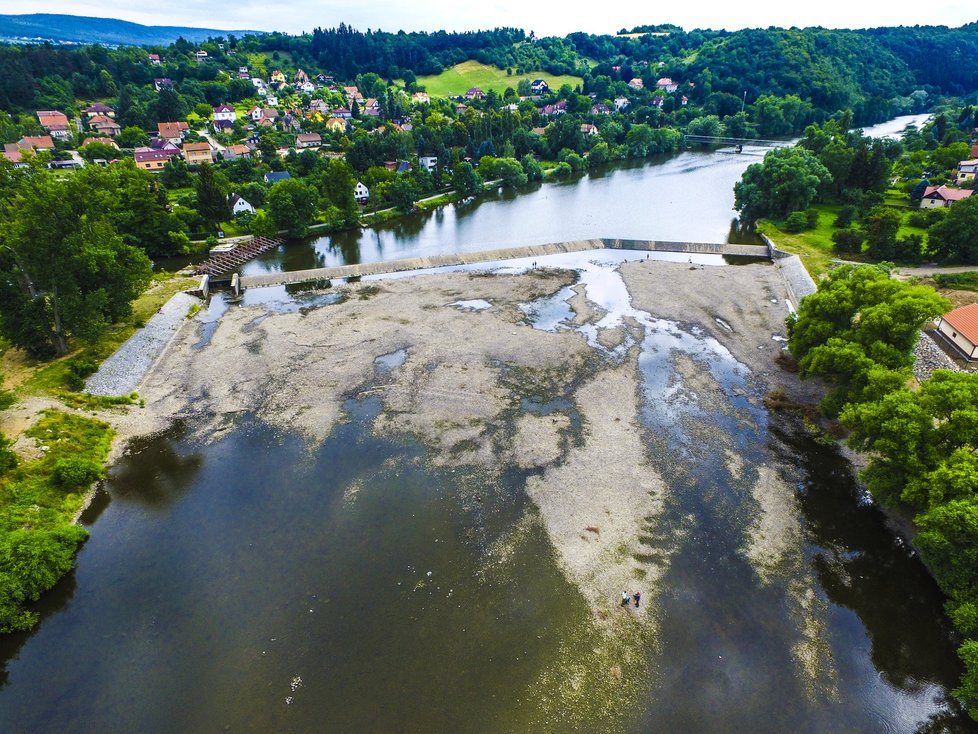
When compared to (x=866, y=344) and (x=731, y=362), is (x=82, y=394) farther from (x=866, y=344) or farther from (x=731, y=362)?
(x=866, y=344)

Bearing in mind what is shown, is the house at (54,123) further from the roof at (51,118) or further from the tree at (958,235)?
the tree at (958,235)

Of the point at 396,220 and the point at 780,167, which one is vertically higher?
the point at 780,167

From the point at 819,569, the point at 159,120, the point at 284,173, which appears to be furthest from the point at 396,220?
the point at 159,120

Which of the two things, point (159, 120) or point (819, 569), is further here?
Answer: point (159, 120)

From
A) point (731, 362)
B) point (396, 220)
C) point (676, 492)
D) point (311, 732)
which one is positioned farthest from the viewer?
point (396, 220)

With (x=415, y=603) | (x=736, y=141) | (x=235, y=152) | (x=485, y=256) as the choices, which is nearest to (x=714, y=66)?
(x=736, y=141)

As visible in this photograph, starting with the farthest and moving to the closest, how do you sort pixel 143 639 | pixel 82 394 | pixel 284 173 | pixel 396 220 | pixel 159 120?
pixel 159 120
pixel 284 173
pixel 396 220
pixel 82 394
pixel 143 639

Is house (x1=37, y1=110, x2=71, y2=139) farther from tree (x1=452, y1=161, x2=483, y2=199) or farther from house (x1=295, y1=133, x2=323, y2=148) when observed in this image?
tree (x1=452, y1=161, x2=483, y2=199)

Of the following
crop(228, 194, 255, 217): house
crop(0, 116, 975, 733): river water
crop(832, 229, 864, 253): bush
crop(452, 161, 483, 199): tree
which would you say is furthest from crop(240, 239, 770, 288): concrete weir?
crop(452, 161, 483, 199): tree
